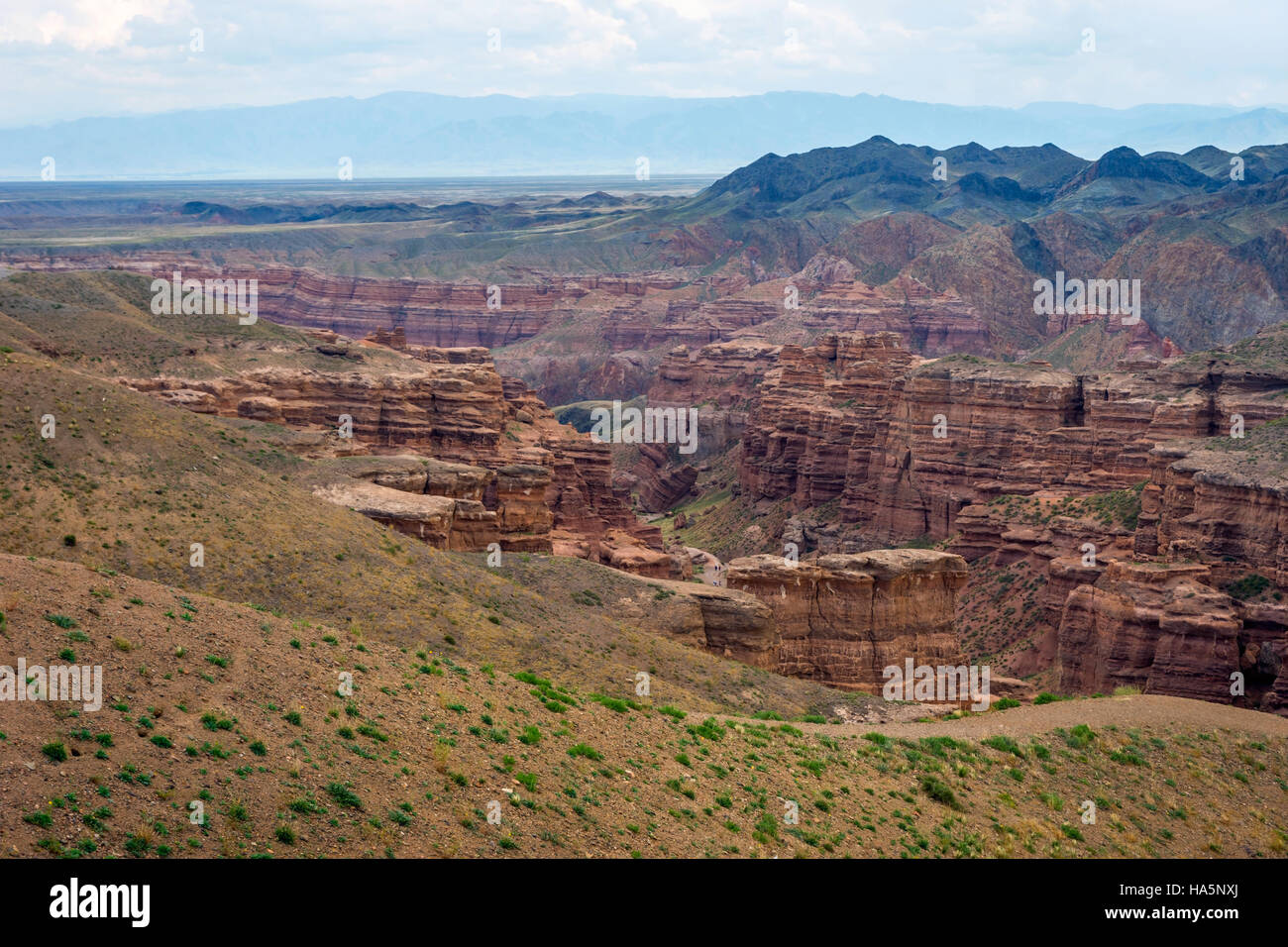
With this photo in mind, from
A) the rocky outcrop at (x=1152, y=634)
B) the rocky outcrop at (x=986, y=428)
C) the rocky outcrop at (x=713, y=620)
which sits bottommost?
the rocky outcrop at (x=1152, y=634)

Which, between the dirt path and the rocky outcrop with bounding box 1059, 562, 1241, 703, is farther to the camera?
the rocky outcrop with bounding box 1059, 562, 1241, 703

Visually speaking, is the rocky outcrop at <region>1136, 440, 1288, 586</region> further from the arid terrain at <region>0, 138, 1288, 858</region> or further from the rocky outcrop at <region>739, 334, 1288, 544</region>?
the rocky outcrop at <region>739, 334, 1288, 544</region>

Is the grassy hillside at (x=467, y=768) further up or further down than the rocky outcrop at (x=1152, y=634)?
further up

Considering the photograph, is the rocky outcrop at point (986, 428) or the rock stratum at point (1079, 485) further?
the rocky outcrop at point (986, 428)

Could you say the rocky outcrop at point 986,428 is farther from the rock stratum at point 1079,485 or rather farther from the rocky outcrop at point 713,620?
the rocky outcrop at point 713,620

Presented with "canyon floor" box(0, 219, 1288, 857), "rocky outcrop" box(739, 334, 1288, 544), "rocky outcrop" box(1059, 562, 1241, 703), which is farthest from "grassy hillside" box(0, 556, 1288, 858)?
"rocky outcrop" box(739, 334, 1288, 544)

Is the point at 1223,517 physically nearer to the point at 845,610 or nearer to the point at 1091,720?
the point at 845,610

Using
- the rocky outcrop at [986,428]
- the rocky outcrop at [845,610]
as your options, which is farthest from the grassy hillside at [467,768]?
the rocky outcrop at [986,428]
